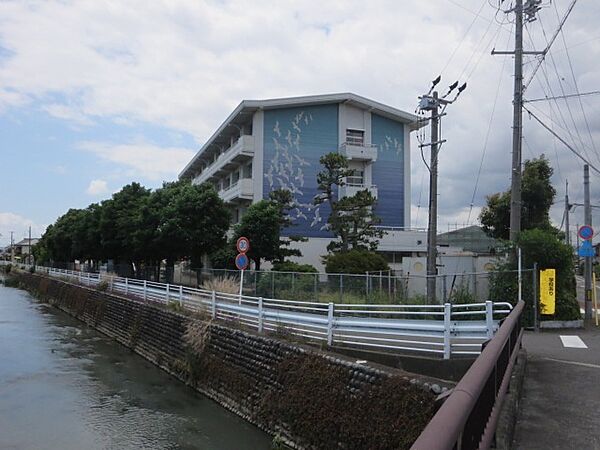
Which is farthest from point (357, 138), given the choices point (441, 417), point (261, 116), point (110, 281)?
point (441, 417)

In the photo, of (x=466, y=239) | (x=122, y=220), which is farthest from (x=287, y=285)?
(x=466, y=239)

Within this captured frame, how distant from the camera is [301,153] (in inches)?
1647

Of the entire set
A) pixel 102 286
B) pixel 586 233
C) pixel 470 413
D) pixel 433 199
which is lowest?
pixel 102 286

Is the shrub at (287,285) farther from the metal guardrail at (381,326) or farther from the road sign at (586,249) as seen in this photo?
the road sign at (586,249)

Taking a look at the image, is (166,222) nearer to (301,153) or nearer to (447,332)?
(301,153)

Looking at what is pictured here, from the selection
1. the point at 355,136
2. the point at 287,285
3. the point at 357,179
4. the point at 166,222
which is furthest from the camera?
the point at 355,136

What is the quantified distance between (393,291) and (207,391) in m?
8.76

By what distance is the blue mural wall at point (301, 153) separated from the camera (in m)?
40.7

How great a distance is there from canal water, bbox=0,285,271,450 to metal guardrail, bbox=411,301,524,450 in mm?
6594

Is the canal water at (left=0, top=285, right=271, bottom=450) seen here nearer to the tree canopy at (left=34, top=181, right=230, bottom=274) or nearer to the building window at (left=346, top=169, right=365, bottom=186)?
the tree canopy at (left=34, top=181, right=230, bottom=274)

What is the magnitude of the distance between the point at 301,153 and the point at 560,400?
36.2m

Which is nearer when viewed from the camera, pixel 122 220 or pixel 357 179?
pixel 122 220

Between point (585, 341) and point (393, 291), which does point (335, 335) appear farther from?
point (393, 291)

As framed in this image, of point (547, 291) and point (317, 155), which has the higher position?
point (317, 155)
